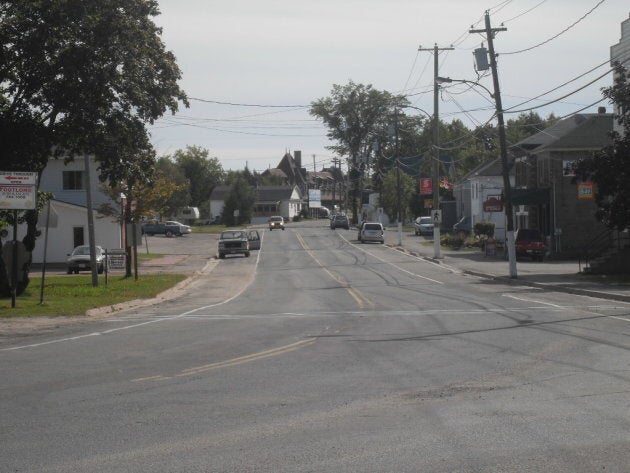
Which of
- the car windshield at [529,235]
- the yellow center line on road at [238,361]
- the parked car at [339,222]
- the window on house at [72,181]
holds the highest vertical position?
the window on house at [72,181]

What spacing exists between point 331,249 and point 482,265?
70.5 ft

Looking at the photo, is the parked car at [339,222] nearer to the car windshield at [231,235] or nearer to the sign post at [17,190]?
the car windshield at [231,235]

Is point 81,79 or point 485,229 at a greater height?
point 81,79

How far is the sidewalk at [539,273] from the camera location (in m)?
28.3

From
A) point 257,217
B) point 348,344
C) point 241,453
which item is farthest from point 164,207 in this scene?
point 257,217

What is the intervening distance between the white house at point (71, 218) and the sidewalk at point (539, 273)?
20.8 m

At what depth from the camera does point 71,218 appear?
5272cm

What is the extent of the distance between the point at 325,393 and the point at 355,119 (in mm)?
108037

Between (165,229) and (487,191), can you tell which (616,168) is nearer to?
(487,191)

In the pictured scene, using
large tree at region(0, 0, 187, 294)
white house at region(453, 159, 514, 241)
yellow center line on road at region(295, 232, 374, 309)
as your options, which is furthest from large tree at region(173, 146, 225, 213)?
large tree at region(0, 0, 187, 294)

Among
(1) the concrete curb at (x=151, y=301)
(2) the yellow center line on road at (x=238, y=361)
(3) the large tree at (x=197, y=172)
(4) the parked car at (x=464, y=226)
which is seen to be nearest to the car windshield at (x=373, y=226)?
(4) the parked car at (x=464, y=226)

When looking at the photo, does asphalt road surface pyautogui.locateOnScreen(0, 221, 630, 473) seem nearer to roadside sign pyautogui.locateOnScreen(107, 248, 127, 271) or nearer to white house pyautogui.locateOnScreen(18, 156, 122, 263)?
roadside sign pyautogui.locateOnScreen(107, 248, 127, 271)

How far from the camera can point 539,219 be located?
55750 millimetres

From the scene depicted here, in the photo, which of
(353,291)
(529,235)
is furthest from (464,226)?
(353,291)
